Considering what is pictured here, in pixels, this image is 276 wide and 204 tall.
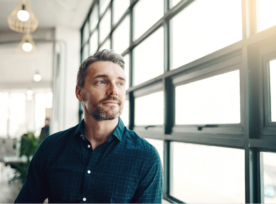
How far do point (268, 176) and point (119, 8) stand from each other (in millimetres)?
3188

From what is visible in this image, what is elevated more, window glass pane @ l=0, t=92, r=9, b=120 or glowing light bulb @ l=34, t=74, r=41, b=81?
glowing light bulb @ l=34, t=74, r=41, b=81

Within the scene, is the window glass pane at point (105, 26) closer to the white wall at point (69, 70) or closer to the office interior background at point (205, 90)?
the office interior background at point (205, 90)

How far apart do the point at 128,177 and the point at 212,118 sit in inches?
33.8

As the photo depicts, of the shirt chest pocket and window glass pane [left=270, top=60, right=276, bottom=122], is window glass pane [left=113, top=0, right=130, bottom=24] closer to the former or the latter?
window glass pane [left=270, top=60, right=276, bottom=122]

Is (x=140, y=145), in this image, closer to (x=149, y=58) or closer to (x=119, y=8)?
(x=149, y=58)

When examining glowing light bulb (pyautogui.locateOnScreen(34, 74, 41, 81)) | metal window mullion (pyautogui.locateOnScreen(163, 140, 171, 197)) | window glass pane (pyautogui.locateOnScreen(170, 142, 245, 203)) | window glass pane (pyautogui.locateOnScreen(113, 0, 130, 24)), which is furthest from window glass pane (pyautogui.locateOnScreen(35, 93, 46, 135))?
window glass pane (pyautogui.locateOnScreen(170, 142, 245, 203))

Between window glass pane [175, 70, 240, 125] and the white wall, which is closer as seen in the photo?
window glass pane [175, 70, 240, 125]

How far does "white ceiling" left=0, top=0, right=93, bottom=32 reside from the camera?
522cm

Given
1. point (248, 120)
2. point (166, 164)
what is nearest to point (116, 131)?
point (248, 120)

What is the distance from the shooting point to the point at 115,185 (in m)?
0.97

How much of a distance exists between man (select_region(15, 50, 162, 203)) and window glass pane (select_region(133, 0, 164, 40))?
1.60 m

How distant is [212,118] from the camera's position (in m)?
1.64

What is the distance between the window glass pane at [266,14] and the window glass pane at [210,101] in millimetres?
293

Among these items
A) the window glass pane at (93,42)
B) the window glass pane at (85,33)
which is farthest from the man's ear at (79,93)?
the window glass pane at (85,33)
